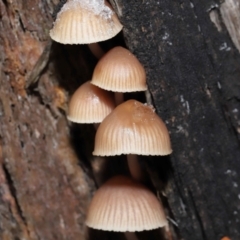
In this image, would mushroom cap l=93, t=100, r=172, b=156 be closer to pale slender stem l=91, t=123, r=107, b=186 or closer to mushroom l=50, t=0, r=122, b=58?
mushroom l=50, t=0, r=122, b=58

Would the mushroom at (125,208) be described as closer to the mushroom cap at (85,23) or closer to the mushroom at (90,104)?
the mushroom at (90,104)

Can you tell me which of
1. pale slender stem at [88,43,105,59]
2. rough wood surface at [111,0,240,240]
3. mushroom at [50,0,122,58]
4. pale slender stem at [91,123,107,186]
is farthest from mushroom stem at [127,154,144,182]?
mushroom at [50,0,122,58]

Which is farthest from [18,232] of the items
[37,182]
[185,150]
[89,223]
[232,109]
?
[232,109]

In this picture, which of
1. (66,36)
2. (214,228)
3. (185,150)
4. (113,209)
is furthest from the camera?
(214,228)

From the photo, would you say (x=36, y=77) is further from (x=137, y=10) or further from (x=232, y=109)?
(x=232, y=109)

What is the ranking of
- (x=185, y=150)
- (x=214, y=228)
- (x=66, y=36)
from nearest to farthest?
(x=66, y=36), (x=185, y=150), (x=214, y=228)

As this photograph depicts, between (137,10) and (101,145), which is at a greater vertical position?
(137,10)


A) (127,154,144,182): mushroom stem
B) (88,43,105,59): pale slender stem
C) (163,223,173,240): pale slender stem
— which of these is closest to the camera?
(88,43,105,59): pale slender stem
